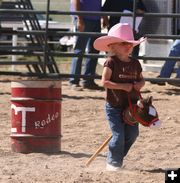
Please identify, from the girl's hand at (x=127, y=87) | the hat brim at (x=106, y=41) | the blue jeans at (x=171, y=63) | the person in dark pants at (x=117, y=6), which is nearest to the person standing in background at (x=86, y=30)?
the person in dark pants at (x=117, y=6)

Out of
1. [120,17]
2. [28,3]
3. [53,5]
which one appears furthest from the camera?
[53,5]

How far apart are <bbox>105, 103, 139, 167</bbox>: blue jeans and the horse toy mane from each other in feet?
0.30

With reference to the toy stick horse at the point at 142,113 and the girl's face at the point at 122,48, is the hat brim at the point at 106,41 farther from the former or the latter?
the toy stick horse at the point at 142,113

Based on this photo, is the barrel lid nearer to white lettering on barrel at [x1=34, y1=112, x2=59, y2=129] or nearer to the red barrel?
the red barrel

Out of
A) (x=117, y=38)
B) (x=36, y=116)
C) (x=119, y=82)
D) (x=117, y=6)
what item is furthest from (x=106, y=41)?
(x=117, y=6)

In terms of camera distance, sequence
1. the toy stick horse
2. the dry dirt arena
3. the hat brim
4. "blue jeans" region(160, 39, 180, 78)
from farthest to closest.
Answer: "blue jeans" region(160, 39, 180, 78) → the hat brim → the toy stick horse → the dry dirt arena

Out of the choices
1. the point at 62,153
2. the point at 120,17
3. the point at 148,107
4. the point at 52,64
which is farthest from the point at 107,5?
the point at 148,107

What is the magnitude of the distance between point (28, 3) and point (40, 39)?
2.39 feet

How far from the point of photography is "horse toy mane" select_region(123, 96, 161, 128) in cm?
626

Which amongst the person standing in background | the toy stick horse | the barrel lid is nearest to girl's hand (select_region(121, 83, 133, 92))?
the toy stick horse

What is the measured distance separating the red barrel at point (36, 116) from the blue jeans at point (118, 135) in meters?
0.88

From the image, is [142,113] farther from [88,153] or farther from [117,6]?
[117,6]

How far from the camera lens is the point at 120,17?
38.1 ft

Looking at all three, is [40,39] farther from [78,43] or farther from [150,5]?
[150,5]
